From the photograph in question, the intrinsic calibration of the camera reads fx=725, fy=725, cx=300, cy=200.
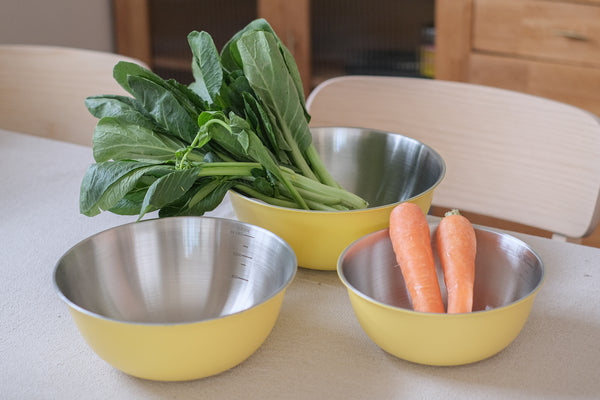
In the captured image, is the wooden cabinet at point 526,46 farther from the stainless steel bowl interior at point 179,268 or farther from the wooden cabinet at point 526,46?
the stainless steel bowl interior at point 179,268

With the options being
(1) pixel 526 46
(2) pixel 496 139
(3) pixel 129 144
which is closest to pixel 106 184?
(3) pixel 129 144

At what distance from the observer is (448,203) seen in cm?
117

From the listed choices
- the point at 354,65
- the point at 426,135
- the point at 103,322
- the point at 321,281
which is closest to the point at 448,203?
the point at 426,135

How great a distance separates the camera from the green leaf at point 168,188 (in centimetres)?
69

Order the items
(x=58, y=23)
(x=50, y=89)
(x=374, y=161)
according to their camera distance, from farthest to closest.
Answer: (x=58, y=23) → (x=50, y=89) → (x=374, y=161)

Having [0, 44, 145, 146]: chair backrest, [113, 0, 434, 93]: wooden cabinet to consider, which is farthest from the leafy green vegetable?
[113, 0, 434, 93]: wooden cabinet

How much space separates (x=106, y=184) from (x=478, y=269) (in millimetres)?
373

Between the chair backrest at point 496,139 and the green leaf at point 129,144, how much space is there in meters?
0.54

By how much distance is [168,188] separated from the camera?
2.28 feet

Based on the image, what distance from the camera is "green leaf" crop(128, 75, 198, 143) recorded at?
75cm

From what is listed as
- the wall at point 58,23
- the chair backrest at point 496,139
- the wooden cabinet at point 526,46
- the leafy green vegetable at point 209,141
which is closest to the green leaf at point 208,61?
the leafy green vegetable at point 209,141

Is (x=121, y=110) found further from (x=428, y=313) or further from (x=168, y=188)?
(x=428, y=313)

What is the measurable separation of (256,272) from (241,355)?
116mm

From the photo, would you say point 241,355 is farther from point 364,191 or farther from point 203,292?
point 364,191
